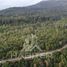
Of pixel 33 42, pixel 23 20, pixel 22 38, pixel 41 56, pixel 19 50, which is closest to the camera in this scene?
pixel 41 56

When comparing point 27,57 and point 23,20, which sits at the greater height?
point 27,57

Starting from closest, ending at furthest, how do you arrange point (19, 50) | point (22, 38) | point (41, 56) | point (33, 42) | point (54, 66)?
point (54, 66) → point (41, 56) → point (19, 50) → point (33, 42) → point (22, 38)

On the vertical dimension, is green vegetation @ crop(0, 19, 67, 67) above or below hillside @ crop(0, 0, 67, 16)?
above

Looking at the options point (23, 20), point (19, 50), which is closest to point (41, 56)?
point (19, 50)

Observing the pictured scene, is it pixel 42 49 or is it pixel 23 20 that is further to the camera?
pixel 23 20

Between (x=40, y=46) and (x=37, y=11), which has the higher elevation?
(x=40, y=46)

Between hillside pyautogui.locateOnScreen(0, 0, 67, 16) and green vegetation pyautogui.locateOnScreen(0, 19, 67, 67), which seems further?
hillside pyautogui.locateOnScreen(0, 0, 67, 16)

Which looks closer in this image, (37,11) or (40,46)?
(40,46)

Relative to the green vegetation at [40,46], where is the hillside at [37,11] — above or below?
below

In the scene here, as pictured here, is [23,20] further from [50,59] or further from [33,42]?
[50,59]

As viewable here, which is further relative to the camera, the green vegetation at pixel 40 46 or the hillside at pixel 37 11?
the hillside at pixel 37 11
